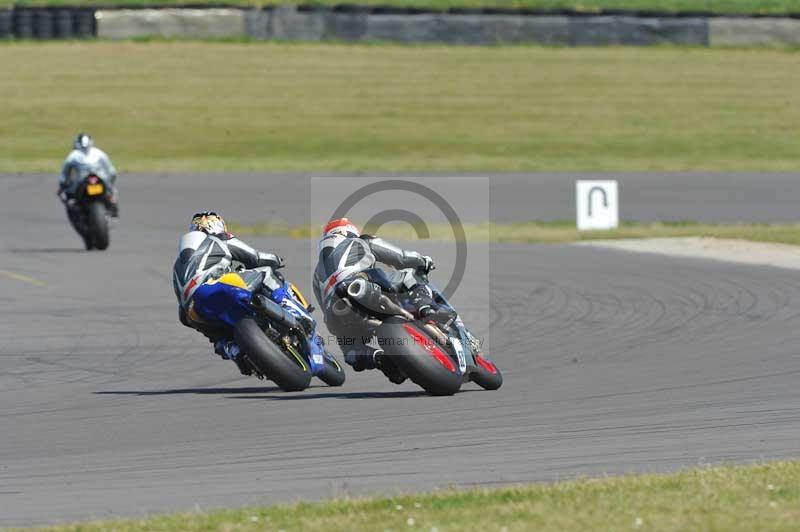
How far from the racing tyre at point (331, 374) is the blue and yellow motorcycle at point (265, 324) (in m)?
0.10

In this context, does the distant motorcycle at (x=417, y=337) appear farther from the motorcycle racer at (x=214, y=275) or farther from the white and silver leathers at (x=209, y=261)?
the white and silver leathers at (x=209, y=261)

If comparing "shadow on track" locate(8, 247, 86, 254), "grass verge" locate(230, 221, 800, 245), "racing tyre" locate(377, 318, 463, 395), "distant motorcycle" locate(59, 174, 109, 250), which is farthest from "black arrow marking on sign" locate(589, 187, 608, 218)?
"racing tyre" locate(377, 318, 463, 395)

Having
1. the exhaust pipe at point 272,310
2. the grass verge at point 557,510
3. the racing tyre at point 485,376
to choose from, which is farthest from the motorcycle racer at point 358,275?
the grass verge at point 557,510

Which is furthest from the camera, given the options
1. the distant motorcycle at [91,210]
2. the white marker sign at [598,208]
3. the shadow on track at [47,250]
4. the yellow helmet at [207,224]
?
the white marker sign at [598,208]

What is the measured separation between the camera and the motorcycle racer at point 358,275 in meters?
10.5

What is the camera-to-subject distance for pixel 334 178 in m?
35.9

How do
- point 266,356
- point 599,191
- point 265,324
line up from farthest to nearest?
point 599,191 < point 265,324 < point 266,356

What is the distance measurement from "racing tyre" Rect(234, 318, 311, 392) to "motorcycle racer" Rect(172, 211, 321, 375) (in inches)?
11.5

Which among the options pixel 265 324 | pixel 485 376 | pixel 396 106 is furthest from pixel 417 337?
pixel 396 106

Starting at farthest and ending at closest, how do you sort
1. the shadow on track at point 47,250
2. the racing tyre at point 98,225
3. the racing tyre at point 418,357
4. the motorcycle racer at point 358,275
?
the shadow on track at point 47,250 → the racing tyre at point 98,225 → the motorcycle racer at point 358,275 → the racing tyre at point 418,357

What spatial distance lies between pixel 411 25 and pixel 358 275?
36.2 metres

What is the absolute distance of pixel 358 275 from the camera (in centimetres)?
1048
